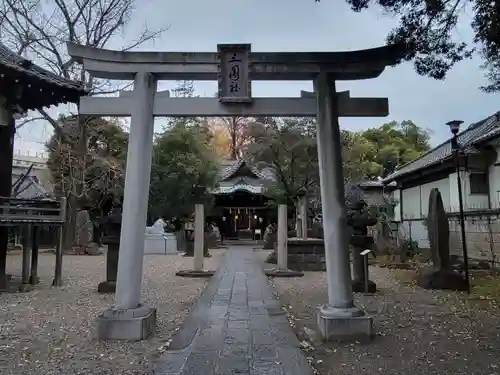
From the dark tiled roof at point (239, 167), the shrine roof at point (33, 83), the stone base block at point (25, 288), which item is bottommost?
the stone base block at point (25, 288)

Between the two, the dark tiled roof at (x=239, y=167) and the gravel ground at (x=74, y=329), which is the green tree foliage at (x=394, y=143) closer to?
the dark tiled roof at (x=239, y=167)

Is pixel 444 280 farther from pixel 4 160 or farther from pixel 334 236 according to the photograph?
pixel 4 160

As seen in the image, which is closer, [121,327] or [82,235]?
[121,327]

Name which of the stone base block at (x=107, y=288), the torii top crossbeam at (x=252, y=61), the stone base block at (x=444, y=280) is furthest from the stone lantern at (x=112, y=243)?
the stone base block at (x=444, y=280)

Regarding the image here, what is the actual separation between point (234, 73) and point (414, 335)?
4.22 metres

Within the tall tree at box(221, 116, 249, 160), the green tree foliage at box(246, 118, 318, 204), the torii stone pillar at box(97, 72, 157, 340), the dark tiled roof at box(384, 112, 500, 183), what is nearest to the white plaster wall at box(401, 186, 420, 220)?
the dark tiled roof at box(384, 112, 500, 183)

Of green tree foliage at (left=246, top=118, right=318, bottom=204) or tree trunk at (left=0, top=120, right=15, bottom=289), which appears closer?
tree trunk at (left=0, top=120, right=15, bottom=289)

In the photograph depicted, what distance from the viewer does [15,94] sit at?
1016cm

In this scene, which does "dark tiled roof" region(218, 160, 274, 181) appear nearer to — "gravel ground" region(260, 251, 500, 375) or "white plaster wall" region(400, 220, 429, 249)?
"white plaster wall" region(400, 220, 429, 249)

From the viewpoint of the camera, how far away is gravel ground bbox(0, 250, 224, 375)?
4734mm

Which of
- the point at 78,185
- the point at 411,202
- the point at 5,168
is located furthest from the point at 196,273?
the point at 411,202

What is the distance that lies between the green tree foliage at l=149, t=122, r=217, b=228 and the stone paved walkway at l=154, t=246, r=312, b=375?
53.7 ft

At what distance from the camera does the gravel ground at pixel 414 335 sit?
470 centimetres

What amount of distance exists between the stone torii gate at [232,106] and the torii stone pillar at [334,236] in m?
0.01
